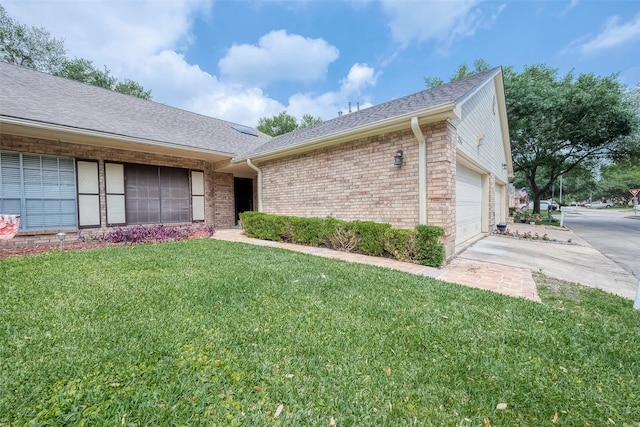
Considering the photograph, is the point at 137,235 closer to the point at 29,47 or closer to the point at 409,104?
the point at 409,104

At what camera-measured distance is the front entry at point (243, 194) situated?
12.9m

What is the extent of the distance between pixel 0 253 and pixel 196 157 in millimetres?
5438

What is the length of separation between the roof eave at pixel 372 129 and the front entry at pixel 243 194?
444cm

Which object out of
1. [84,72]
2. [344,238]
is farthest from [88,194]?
[84,72]

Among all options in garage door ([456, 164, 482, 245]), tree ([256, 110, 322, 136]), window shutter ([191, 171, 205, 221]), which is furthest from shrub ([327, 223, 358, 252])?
tree ([256, 110, 322, 136])

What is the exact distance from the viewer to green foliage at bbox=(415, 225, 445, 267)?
16.7 ft

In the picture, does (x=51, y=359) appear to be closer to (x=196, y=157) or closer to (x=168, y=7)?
(x=196, y=157)

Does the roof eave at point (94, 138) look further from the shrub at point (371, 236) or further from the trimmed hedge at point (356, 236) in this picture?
the shrub at point (371, 236)

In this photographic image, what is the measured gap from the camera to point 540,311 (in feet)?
10.1

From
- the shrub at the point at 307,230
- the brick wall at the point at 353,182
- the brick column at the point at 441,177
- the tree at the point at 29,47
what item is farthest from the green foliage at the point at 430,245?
the tree at the point at 29,47

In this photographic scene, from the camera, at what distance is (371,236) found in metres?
5.94

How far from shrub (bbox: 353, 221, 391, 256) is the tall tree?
15403mm

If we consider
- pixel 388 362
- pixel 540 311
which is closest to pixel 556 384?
pixel 388 362

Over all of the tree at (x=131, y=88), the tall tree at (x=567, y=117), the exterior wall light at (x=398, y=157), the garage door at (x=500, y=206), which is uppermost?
the tree at (x=131, y=88)
